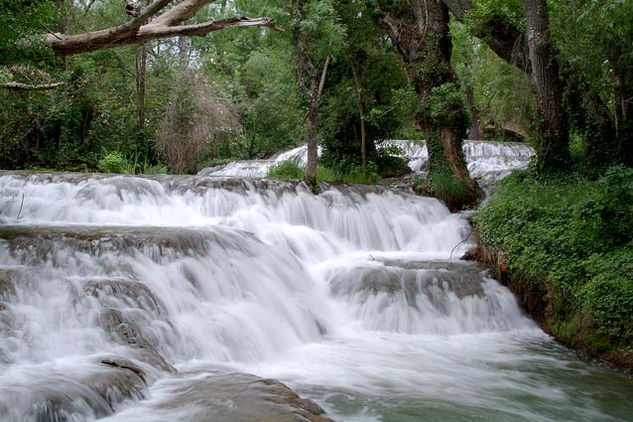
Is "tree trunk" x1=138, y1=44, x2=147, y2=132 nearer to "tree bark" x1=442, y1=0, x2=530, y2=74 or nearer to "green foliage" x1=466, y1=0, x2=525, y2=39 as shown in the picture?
"tree bark" x1=442, y1=0, x2=530, y2=74

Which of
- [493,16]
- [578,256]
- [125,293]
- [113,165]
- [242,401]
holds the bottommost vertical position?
[242,401]

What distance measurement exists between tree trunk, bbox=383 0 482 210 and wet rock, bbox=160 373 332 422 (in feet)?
30.8

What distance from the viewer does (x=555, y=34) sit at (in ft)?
35.4

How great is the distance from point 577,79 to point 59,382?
36.6 feet

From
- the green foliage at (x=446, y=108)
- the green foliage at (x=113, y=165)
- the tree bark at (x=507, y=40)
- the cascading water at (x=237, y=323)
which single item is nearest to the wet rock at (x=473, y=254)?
the cascading water at (x=237, y=323)


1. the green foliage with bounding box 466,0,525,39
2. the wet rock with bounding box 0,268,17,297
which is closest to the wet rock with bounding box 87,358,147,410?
the wet rock with bounding box 0,268,17,297

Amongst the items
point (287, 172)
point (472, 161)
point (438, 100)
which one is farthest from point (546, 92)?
point (472, 161)

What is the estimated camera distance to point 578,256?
834 centimetres

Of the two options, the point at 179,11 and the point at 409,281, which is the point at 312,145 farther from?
the point at 179,11

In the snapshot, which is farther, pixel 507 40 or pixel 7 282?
pixel 507 40

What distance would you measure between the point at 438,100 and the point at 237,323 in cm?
877

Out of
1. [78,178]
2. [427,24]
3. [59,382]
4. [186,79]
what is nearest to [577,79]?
[427,24]

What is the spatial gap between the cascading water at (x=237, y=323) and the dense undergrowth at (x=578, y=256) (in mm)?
404

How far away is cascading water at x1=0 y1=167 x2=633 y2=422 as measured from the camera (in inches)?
196
